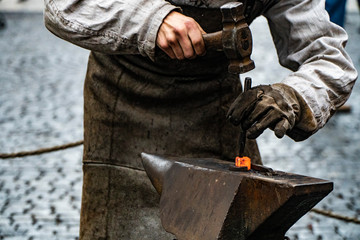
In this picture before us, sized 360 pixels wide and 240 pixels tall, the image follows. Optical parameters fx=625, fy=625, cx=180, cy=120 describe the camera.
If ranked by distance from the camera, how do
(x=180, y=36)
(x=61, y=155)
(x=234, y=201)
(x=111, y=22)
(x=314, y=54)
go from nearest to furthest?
1. (x=234, y=201)
2. (x=180, y=36)
3. (x=111, y=22)
4. (x=314, y=54)
5. (x=61, y=155)

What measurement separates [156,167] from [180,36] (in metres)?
0.49

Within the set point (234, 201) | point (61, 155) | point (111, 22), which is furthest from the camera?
point (61, 155)

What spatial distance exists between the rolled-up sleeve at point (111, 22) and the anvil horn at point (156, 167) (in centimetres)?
37

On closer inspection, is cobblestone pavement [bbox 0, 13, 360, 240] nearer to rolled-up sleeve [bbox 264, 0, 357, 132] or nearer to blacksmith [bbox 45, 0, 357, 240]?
blacksmith [bbox 45, 0, 357, 240]

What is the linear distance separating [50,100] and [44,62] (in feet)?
8.48

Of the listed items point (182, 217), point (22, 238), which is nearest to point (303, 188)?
point (182, 217)

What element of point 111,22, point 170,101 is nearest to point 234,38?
point 111,22

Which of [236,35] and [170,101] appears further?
[170,101]

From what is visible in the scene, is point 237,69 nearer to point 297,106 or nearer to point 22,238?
point 297,106

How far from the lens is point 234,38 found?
1.89m

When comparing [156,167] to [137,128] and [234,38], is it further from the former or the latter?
[234,38]

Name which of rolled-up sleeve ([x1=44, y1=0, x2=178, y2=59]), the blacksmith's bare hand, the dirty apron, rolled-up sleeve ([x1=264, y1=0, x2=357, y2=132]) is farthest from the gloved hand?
the dirty apron

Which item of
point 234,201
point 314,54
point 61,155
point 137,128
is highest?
point 314,54

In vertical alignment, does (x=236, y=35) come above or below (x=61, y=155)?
above
